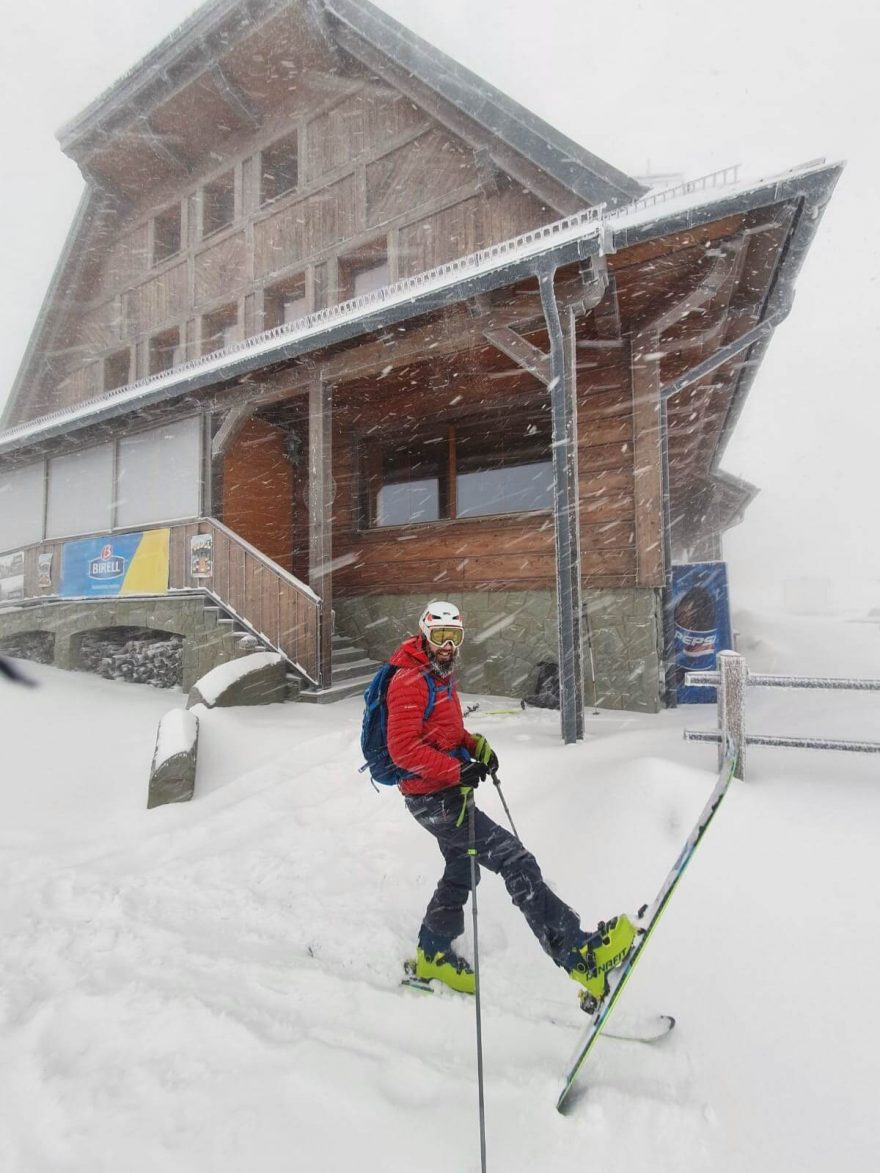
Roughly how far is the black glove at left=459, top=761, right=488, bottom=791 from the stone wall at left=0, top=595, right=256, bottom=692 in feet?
20.7

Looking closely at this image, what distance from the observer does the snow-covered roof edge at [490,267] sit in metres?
5.23

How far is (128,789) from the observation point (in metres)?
5.57

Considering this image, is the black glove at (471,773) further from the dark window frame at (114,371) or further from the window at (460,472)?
the dark window frame at (114,371)

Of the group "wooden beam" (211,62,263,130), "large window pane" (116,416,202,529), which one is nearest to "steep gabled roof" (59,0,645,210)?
"wooden beam" (211,62,263,130)

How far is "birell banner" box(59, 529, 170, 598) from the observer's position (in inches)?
377

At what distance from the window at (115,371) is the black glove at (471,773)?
50.5 feet

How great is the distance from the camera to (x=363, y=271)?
10977 millimetres

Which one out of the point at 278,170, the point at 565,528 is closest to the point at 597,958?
the point at 565,528

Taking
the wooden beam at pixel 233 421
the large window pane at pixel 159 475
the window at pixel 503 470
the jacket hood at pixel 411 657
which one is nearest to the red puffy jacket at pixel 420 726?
the jacket hood at pixel 411 657

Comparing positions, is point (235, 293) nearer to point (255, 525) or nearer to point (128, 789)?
point (255, 525)

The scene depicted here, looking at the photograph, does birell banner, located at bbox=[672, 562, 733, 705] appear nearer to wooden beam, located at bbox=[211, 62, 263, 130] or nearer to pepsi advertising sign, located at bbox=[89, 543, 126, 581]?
pepsi advertising sign, located at bbox=[89, 543, 126, 581]

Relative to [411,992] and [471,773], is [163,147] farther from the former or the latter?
[411,992]

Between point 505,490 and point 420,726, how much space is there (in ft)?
23.2

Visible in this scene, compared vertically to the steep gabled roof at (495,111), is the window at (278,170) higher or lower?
higher
